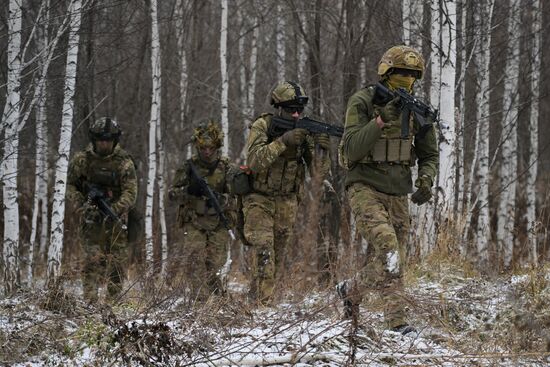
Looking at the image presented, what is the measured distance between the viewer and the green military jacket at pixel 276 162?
Answer: 677cm

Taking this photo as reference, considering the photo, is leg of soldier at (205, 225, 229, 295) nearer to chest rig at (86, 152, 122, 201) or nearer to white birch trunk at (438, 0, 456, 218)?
chest rig at (86, 152, 122, 201)

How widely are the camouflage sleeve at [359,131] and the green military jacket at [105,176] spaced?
3.25 metres

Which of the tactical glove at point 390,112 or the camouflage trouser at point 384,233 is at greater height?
the tactical glove at point 390,112

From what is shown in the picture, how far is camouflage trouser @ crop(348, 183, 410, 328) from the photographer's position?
16.5ft

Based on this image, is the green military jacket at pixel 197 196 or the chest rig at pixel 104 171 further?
the green military jacket at pixel 197 196

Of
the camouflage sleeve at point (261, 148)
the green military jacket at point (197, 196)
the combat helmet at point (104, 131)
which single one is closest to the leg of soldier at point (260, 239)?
the camouflage sleeve at point (261, 148)

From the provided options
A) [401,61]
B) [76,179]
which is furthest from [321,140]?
[76,179]

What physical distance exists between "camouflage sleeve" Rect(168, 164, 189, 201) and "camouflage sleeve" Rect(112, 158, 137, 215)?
1.58ft

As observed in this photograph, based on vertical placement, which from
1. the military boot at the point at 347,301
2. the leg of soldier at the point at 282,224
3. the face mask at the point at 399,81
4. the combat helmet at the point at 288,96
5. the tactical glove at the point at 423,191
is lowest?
the military boot at the point at 347,301

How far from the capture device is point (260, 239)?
691cm

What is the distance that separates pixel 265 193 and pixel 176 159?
1273 centimetres

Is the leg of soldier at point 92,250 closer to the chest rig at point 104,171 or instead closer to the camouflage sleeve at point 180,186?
the chest rig at point 104,171

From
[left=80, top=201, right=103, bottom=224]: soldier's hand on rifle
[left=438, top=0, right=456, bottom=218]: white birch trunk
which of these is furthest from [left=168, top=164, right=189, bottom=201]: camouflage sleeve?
[left=438, top=0, right=456, bottom=218]: white birch trunk

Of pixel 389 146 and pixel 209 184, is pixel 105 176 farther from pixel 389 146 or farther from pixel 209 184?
pixel 389 146
